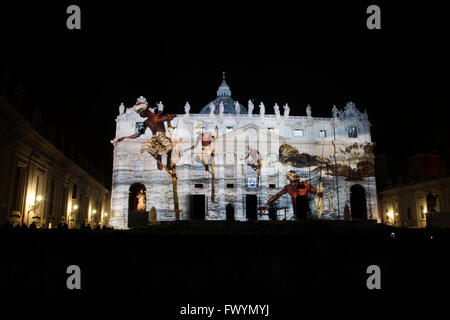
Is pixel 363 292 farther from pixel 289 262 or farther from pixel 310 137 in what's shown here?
pixel 310 137

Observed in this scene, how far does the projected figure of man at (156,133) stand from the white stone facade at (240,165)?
0.68 m

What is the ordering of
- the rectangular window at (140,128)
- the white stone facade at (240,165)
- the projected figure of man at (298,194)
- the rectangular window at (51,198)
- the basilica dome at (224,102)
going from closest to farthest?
the rectangular window at (51,198), the projected figure of man at (298,194), the white stone facade at (240,165), the rectangular window at (140,128), the basilica dome at (224,102)

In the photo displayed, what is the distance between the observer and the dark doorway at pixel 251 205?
137 ft

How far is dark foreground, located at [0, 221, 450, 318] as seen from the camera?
8.76 meters

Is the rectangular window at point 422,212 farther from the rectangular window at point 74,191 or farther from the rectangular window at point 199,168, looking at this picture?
the rectangular window at point 74,191

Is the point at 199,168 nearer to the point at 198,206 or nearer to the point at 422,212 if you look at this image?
the point at 198,206

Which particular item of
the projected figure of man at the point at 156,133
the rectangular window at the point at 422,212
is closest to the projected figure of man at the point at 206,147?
the projected figure of man at the point at 156,133

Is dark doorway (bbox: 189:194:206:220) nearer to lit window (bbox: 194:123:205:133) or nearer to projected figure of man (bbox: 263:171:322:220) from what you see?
lit window (bbox: 194:123:205:133)

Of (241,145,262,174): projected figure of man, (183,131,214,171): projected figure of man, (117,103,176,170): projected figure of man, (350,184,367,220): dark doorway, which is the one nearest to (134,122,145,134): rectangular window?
(117,103,176,170): projected figure of man

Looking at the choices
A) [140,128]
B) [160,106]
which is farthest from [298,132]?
[140,128]

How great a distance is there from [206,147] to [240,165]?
473 cm

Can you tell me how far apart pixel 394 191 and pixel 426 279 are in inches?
1469

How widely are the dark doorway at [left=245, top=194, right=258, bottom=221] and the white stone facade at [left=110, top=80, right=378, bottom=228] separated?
4.52 ft

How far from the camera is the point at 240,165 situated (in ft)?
137
